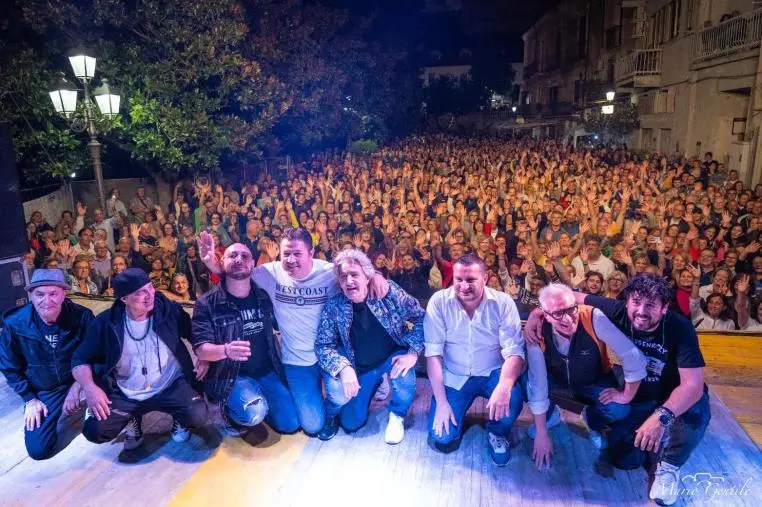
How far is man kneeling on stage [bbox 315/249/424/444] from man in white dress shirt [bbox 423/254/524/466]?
0.19 metres

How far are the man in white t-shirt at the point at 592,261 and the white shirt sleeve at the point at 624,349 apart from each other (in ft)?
10.0

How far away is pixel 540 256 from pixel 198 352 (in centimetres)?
404

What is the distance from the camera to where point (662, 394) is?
10.5 ft

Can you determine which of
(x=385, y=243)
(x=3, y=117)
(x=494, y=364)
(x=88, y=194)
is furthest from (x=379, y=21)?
(x=494, y=364)

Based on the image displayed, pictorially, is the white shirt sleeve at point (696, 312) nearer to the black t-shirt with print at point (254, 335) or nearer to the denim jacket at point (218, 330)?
A: the black t-shirt with print at point (254, 335)

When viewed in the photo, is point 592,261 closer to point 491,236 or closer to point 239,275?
point 491,236

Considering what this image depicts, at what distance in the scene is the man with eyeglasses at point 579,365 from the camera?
314cm

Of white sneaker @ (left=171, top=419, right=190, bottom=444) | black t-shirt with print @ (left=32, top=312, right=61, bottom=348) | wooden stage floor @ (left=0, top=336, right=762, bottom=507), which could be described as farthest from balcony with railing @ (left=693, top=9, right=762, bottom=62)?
black t-shirt with print @ (left=32, top=312, right=61, bottom=348)

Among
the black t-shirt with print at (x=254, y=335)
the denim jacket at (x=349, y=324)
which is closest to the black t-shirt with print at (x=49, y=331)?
the black t-shirt with print at (x=254, y=335)

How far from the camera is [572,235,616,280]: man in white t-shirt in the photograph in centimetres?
611

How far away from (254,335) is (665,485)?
8.01 feet

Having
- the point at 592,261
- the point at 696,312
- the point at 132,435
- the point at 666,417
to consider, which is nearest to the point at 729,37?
the point at 592,261

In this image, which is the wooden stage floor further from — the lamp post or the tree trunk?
the tree trunk

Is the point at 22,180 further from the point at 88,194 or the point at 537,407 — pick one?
the point at 537,407
